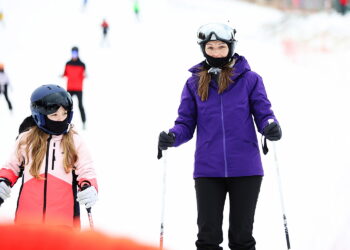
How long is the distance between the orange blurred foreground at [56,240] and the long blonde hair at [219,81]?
6.00 feet

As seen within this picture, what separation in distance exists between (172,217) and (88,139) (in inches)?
119

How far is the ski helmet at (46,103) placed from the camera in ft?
8.37

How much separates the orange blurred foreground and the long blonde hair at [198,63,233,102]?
1828mm

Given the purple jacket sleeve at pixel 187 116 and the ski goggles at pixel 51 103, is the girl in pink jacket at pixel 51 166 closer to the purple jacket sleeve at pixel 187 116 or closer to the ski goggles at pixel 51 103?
the ski goggles at pixel 51 103

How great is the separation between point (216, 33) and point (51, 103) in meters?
0.85

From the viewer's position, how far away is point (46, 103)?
2.56 metres

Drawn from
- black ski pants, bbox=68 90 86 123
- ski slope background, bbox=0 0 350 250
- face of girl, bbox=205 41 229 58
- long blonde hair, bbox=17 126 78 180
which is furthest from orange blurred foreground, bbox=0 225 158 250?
black ski pants, bbox=68 90 86 123

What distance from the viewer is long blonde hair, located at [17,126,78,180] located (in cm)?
254

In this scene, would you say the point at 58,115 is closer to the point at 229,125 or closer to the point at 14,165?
the point at 14,165

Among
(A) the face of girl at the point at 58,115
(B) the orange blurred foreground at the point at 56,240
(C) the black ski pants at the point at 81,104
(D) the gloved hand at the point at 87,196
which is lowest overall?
(B) the orange blurred foreground at the point at 56,240

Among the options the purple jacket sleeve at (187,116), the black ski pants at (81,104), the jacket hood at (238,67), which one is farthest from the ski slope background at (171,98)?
the purple jacket sleeve at (187,116)

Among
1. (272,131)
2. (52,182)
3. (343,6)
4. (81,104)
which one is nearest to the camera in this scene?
(272,131)

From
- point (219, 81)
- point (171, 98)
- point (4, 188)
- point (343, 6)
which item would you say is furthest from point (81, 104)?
point (343, 6)

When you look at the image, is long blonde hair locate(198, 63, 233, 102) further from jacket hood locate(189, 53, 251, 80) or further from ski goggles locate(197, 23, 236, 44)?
ski goggles locate(197, 23, 236, 44)
